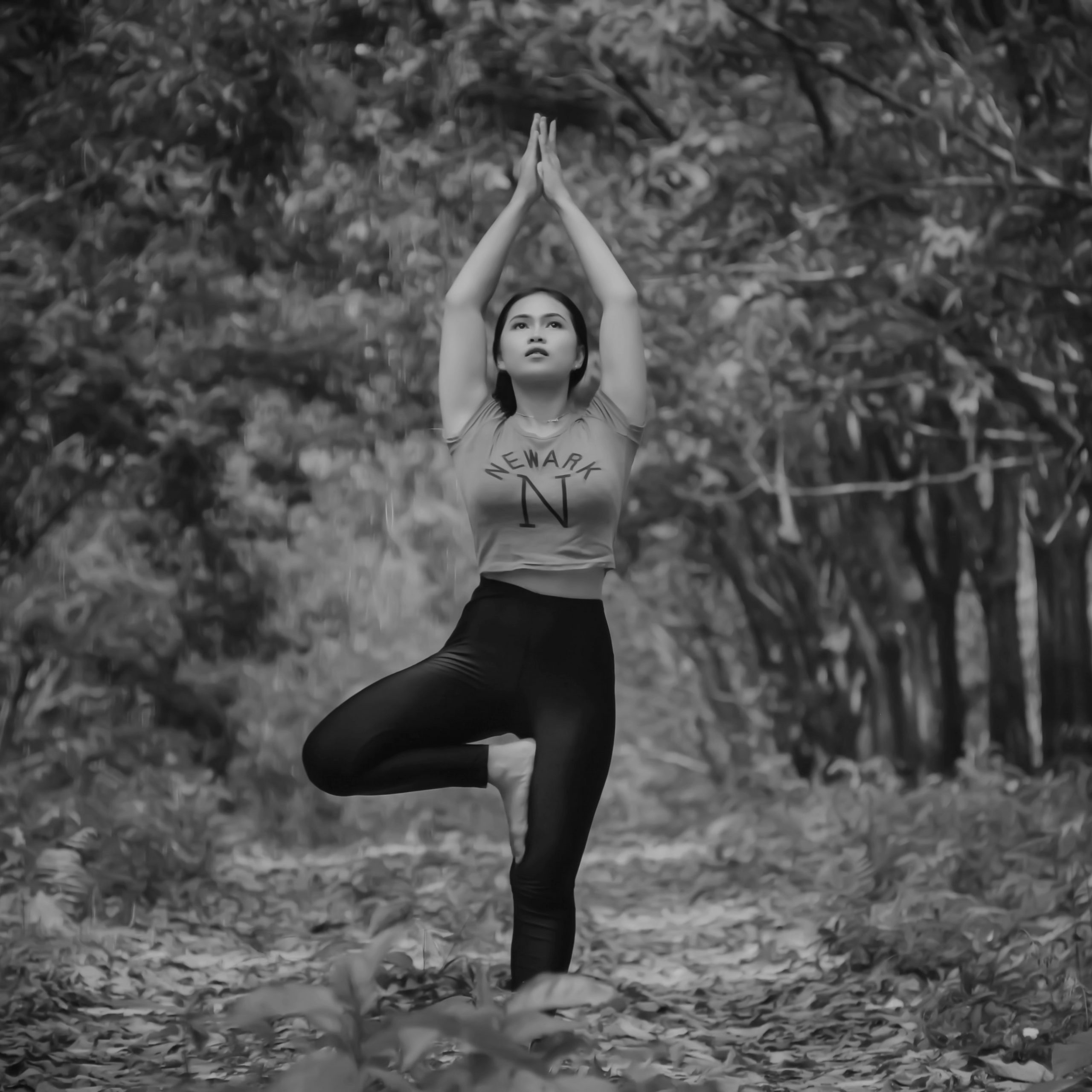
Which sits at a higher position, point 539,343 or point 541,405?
point 539,343

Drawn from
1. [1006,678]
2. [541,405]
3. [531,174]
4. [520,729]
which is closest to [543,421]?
[541,405]

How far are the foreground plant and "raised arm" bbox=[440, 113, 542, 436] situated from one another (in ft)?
5.77

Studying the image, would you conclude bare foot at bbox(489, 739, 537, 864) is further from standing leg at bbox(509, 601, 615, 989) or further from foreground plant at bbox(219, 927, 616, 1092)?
foreground plant at bbox(219, 927, 616, 1092)

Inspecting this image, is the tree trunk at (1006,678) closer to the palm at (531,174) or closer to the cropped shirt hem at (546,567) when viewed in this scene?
the cropped shirt hem at (546,567)

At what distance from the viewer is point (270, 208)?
31.1 ft

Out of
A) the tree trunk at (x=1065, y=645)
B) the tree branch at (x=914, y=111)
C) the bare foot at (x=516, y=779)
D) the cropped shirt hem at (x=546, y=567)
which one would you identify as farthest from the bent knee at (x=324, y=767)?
the tree trunk at (x=1065, y=645)

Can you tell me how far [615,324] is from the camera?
4270 millimetres

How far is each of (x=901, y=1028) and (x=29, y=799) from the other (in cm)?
528

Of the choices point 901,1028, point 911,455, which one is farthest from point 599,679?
point 911,455

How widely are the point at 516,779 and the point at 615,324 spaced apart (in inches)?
52.2

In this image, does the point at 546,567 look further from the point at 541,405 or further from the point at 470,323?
the point at 470,323

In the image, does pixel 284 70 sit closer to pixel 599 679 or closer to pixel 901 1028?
pixel 599 679

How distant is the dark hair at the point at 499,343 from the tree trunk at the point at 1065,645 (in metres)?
6.04

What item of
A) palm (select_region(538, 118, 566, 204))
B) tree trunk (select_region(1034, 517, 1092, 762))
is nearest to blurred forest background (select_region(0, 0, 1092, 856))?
tree trunk (select_region(1034, 517, 1092, 762))
